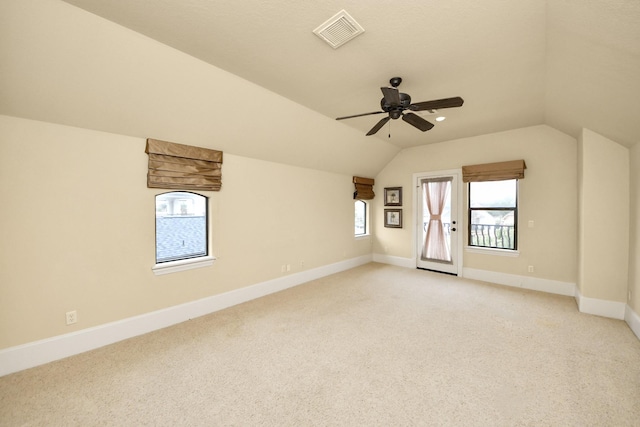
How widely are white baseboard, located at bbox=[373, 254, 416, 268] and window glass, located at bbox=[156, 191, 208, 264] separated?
170 inches

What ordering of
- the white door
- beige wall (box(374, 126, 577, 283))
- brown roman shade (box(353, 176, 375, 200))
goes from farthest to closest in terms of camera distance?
brown roman shade (box(353, 176, 375, 200))
the white door
beige wall (box(374, 126, 577, 283))

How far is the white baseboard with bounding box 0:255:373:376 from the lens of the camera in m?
2.26

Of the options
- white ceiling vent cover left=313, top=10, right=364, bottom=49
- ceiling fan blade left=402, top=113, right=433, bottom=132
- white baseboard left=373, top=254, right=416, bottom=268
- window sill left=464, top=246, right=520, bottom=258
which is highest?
white ceiling vent cover left=313, top=10, right=364, bottom=49

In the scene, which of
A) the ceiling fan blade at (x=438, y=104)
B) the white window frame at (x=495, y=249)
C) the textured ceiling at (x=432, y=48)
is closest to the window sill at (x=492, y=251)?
the white window frame at (x=495, y=249)

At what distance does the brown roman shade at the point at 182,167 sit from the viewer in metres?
2.98

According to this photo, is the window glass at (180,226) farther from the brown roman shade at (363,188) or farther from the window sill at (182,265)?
the brown roman shade at (363,188)

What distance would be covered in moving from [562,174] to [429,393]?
14.2ft

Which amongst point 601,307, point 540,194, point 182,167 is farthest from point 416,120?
point 601,307

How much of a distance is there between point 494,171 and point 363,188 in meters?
2.66

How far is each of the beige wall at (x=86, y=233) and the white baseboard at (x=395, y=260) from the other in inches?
145

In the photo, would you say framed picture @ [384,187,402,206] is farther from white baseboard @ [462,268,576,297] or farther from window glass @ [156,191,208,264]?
window glass @ [156,191,208,264]

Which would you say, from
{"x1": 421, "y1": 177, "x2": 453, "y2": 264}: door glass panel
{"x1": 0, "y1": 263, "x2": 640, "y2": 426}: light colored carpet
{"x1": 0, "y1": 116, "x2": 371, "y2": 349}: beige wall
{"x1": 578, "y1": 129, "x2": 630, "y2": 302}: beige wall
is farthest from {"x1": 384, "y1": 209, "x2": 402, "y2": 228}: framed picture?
{"x1": 0, "y1": 116, "x2": 371, "y2": 349}: beige wall

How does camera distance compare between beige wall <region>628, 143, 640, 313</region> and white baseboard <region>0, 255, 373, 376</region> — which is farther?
beige wall <region>628, 143, 640, 313</region>

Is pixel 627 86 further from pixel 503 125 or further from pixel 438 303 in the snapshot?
pixel 438 303
